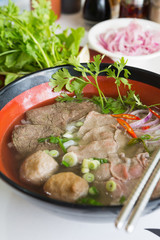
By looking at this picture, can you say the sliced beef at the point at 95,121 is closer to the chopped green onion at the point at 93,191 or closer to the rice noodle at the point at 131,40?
the chopped green onion at the point at 93,191

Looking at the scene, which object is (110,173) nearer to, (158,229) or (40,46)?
(158,229)

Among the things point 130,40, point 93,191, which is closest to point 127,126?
point 93,191

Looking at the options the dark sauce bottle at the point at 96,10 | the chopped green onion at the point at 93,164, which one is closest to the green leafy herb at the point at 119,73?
the chopped green onion at the point at 93,164

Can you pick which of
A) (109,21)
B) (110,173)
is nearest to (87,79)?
(110,173)

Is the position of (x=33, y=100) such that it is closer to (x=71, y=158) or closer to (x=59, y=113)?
(x=59, y=113)

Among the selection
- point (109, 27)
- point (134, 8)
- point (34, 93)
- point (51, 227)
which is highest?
point (134, 8)

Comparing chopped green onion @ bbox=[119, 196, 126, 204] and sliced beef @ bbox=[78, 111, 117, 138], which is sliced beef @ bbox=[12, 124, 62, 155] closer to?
sliced beef @ bbox=[78, 111, 117, 138]
